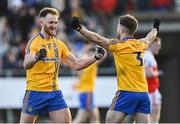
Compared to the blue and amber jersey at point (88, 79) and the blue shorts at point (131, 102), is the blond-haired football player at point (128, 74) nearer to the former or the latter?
the blue shorts at point (131, 102)

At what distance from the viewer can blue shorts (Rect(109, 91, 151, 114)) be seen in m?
11.4

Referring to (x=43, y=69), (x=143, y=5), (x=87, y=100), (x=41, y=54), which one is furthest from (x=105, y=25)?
(x=41, y=54)

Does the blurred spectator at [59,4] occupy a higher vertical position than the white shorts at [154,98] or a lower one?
higher

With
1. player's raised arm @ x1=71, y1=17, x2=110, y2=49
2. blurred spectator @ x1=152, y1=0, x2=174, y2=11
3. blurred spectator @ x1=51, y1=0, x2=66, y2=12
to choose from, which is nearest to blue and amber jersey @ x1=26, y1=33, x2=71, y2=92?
player's raised arm @ x1=71, y1=17, x2=110, y2=49

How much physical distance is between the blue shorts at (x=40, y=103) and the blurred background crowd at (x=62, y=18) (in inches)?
356

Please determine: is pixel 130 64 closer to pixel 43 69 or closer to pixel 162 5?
pixel 43 69

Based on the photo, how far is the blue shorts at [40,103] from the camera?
1116 centimetres

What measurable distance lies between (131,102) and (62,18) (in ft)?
36.1

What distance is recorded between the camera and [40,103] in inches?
439

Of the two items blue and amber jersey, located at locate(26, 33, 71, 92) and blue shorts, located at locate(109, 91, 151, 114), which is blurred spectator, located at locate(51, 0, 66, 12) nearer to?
blue and amber jersey, located at locate(26, 33, 71, 92)

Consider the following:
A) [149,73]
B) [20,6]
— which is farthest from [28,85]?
[20,6]

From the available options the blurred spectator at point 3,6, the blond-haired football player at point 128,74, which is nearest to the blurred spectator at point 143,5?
the blurred spectator at point 3,6

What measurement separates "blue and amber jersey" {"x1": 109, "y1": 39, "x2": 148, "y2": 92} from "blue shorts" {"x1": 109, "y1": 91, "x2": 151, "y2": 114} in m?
0.09

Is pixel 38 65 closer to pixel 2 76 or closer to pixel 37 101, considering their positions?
pixel 37 101
